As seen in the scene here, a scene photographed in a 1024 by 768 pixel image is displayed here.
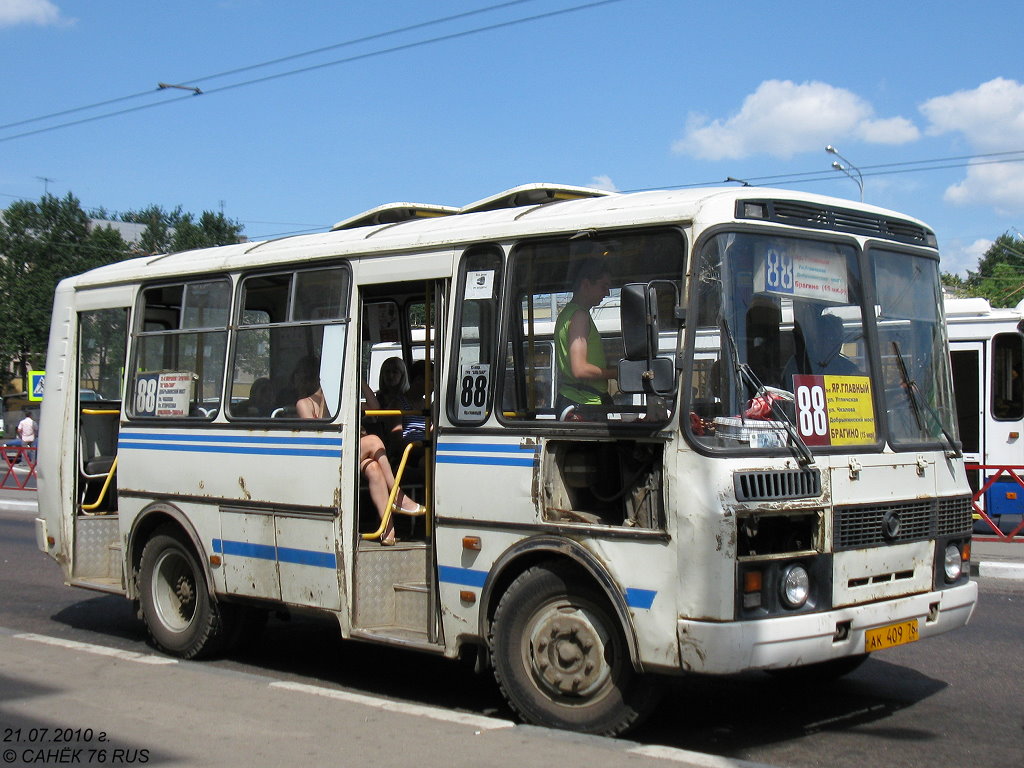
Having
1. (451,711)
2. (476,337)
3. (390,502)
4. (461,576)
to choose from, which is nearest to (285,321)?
(390,502)

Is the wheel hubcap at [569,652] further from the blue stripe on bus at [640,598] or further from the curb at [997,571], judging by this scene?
the curb at [997,571]

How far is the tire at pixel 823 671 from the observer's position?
752cm

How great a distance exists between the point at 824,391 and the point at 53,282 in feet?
232

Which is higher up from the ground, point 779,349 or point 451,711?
point 779,349

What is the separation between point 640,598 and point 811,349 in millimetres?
1571

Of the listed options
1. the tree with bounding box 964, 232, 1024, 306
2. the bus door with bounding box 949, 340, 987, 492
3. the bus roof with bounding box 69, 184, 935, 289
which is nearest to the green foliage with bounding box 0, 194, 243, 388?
the tree with bounding box 964, 232, 1024, 306

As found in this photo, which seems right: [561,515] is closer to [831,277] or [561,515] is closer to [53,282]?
[831,277]

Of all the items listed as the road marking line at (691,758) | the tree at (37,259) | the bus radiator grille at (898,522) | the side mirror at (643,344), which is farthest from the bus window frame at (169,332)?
the tree at (37,259)

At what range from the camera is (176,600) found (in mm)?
9133

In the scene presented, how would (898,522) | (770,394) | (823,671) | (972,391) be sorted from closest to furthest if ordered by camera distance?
(770,394) < (898,522) < (823,671) < (972,391)

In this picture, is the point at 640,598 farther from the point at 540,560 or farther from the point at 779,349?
the point at 779,349

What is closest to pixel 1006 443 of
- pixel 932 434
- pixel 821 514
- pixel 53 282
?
pixel 932 434

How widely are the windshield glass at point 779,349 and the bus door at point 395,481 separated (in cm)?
198

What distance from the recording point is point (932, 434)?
6.79 metres
